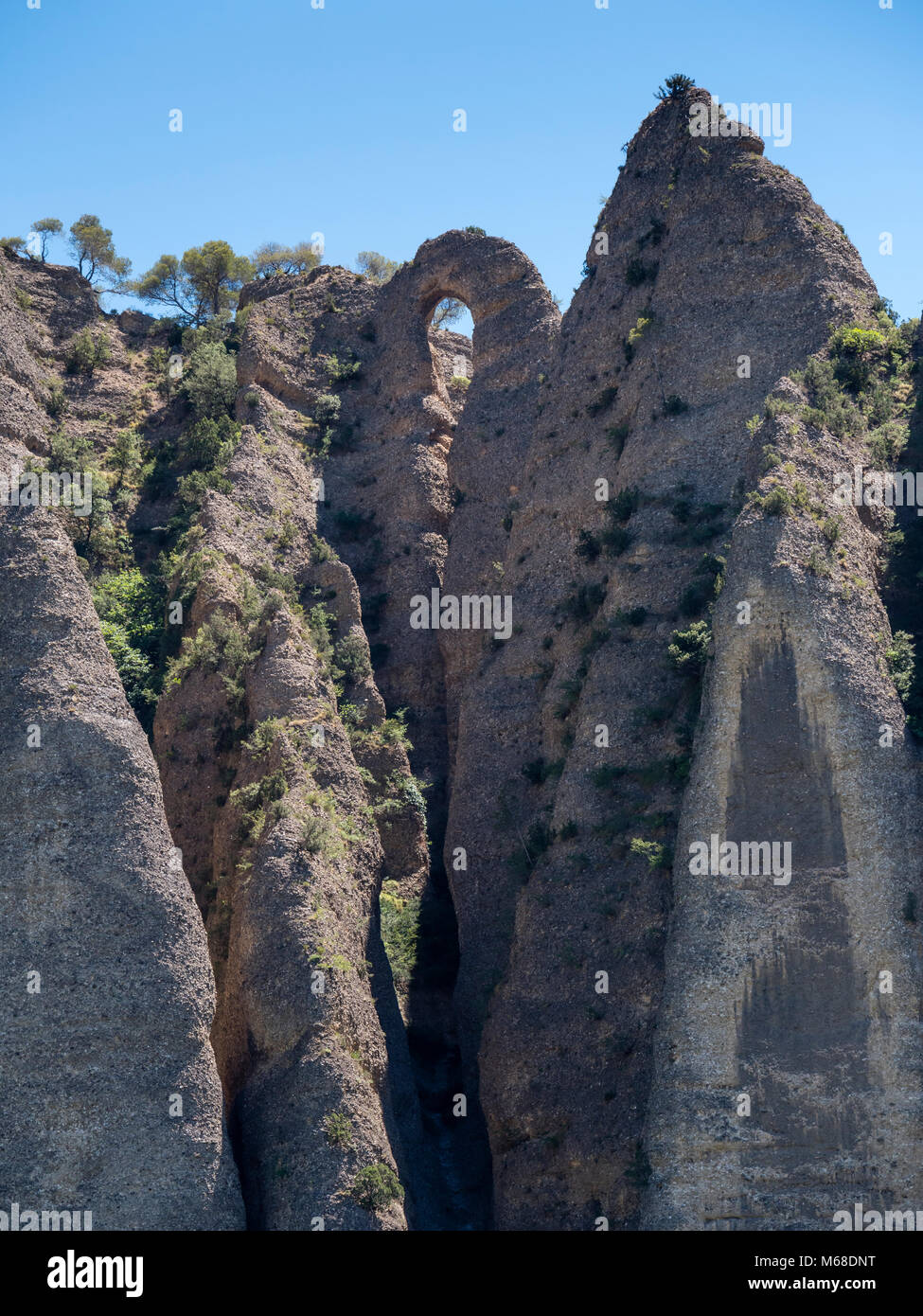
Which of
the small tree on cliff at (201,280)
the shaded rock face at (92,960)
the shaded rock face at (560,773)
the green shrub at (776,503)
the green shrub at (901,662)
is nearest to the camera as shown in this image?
the shaded rock face at (92,960)

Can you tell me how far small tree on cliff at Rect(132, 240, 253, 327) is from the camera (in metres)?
77.4

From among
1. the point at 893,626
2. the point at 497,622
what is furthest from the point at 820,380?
the point at 497,622

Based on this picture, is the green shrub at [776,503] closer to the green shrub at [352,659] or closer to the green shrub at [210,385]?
the green shrub at [352,659]

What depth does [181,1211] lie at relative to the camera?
31.8 metres

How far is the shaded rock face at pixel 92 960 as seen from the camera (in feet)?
104

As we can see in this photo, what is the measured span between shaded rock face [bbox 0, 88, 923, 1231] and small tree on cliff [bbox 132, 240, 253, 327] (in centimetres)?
1974

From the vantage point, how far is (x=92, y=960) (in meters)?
33.3

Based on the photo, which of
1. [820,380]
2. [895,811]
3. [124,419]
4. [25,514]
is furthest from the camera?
[124,419]

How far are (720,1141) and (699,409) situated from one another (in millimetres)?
21658

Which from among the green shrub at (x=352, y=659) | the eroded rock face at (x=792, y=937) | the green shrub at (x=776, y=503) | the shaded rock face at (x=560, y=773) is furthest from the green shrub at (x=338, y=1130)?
the green shrub at (x=776, y=503)

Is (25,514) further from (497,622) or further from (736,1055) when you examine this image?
(736,1055)

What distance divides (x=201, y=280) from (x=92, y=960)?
51.7 metres

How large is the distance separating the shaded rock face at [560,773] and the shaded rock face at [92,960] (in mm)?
192

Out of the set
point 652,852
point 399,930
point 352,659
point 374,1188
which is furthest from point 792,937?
point 352,659
